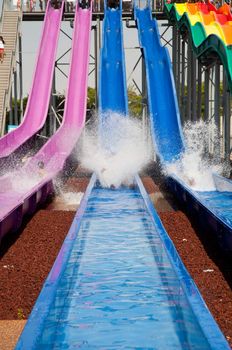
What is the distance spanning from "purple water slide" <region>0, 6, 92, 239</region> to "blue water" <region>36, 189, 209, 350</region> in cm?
133

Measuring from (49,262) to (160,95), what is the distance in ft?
34.4

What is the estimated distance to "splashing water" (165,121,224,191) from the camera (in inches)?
421

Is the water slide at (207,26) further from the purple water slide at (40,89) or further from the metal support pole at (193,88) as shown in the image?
the purple water slide at (40,89)

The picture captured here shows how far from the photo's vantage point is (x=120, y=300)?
4012 mm

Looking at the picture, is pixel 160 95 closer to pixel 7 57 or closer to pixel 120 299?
pixel 7 57

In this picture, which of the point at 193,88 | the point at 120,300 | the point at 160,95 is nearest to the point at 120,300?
the point at 120,300

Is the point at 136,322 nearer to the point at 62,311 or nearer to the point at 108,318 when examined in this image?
the point at 108,318

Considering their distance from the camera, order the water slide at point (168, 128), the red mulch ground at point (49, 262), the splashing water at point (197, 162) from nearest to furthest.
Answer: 1. the red mulch ground at point (49, 262)
2. the water slide at point (168, 128)
3. the splashing water at point (197, 162)

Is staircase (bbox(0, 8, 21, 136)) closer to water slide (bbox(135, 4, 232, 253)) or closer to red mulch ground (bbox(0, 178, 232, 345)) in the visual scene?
water slide (bbox(135, 4, 232, 253))

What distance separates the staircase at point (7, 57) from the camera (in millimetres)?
17266

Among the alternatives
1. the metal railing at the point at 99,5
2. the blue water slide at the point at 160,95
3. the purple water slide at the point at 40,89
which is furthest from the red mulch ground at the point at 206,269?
the metal railing at the point at 99,5

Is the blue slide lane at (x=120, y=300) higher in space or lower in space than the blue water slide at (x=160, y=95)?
lower

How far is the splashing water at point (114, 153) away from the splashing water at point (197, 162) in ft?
2.66

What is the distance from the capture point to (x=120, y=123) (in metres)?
15.4
